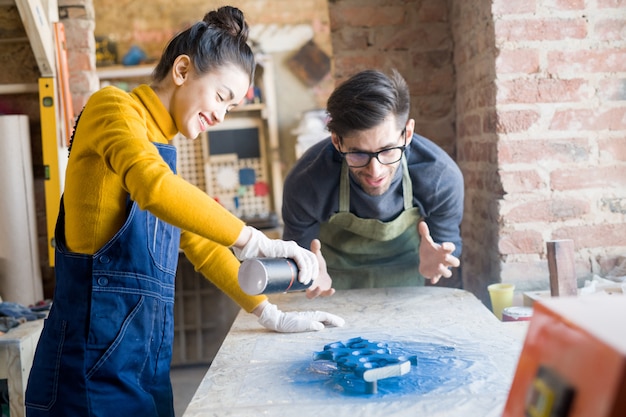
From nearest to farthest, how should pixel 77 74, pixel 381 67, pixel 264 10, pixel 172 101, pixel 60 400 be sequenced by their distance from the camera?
pixel 60 400, pixel 172 101, pixel 381 67, pixel 77 74, pixel 264 10

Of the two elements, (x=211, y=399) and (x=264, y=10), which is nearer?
(x=211, y=399)

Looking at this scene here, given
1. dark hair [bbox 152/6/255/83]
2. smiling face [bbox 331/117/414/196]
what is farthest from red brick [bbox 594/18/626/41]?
dark hair [bbox 152/6/255/83]

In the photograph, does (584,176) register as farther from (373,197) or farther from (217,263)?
(217,263)

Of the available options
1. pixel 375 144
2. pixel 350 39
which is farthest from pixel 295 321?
pixel 350 39

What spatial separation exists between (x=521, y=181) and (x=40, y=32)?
7.82ft

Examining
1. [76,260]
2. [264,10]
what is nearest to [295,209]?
[76,260]

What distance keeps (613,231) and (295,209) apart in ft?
4.03

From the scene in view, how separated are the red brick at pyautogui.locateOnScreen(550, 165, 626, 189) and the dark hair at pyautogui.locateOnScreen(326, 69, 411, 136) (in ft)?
2.27

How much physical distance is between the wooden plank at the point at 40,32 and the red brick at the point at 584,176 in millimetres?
2481

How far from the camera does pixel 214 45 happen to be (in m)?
1.79

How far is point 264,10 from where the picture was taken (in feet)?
21.3

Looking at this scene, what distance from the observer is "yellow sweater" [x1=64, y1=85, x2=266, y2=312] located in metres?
1.45

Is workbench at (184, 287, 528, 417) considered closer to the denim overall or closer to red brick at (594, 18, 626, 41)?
the denim overall

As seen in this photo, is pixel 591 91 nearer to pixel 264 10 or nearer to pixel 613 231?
pixel 613 231
